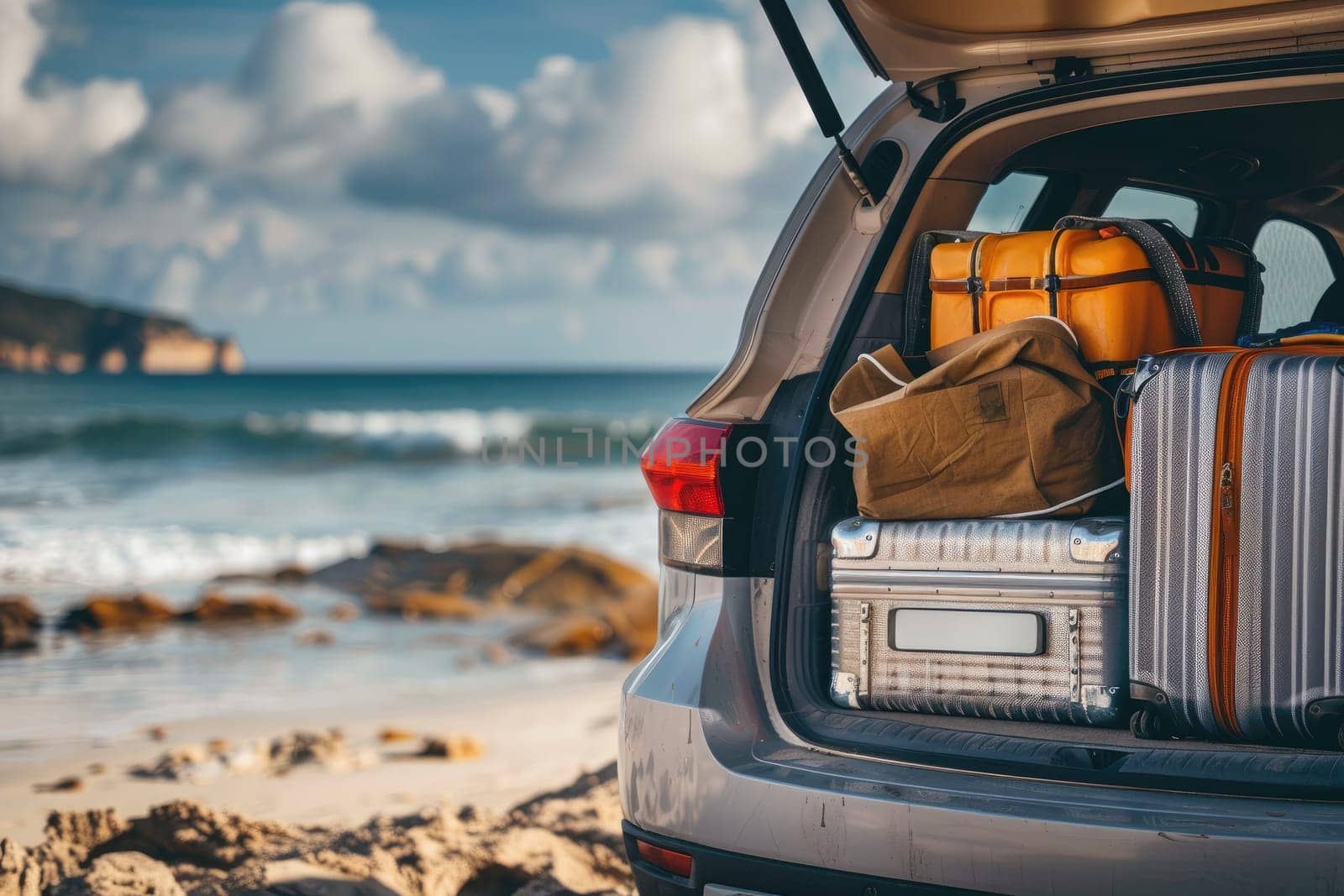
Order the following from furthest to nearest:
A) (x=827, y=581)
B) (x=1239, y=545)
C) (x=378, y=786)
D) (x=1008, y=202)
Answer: (x=378, y=786) < (x=1008, y=202) < (x=827, y=581) < (x=1239, y=545)

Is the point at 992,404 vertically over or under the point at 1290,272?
under

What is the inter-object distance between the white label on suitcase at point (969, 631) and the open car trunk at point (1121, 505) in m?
0.13

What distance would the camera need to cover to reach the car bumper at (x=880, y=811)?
165 cm

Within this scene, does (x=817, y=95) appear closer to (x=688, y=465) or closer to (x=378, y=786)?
(x=688, y=465)

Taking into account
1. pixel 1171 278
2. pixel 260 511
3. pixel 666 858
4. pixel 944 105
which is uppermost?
pixel 944 105

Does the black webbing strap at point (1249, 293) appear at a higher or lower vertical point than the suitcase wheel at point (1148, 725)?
higher

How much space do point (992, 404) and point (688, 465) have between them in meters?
0.56

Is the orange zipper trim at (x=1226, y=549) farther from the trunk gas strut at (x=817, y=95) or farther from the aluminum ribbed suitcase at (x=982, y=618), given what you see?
the trunk gas strut at (x=817, y=95)

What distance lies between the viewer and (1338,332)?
2115 millimetres

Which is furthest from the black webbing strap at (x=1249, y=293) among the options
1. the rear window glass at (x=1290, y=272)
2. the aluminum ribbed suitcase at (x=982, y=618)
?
the aluminum ribbed suitcase at (x=982, y=618)

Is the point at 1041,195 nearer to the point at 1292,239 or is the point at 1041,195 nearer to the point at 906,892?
the point at 1292,239

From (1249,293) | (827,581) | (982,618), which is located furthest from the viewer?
(1249,293)

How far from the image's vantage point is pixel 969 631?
2.18m

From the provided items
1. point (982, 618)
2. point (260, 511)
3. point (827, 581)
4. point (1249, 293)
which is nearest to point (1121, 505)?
point (982, 618)
